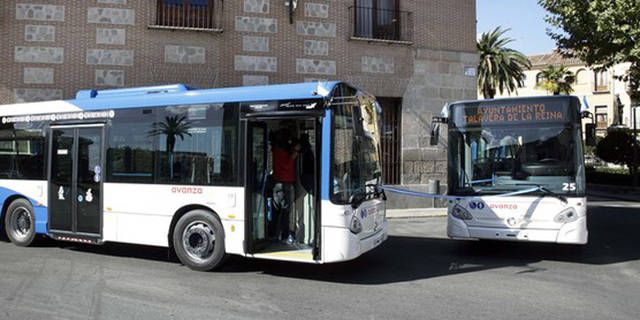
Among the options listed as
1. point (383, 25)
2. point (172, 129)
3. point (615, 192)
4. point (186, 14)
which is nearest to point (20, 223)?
point (172, 129)

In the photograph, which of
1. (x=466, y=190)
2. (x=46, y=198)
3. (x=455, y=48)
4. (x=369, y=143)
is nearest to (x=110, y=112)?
(x=46, y=198)

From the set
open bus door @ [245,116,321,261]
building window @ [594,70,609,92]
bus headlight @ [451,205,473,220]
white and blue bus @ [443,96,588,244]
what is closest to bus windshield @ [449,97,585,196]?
white and blue bus @ [443,96,588,244]

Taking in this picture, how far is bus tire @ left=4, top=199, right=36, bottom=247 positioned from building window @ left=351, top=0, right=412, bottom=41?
11.3 m

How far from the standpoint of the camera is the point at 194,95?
7832 millimetres

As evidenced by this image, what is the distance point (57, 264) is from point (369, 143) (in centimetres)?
513

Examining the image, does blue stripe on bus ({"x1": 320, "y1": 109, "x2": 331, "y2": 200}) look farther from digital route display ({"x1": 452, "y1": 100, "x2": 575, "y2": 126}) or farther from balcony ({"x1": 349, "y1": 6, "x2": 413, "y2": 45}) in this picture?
balcony ({"x1": 349, "y1": 6, "x2": 413, "y2": 45})

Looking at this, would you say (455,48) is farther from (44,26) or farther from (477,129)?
(44,26)

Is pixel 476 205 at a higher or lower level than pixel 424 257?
higher

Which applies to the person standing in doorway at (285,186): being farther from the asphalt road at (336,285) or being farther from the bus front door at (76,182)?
the bus front door at (76,182)

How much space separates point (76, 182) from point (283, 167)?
376 centimetres

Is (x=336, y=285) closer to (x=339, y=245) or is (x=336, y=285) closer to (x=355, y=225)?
(x=339, y=245)

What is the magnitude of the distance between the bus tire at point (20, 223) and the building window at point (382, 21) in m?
11.3

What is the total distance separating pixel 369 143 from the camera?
25.5 ft

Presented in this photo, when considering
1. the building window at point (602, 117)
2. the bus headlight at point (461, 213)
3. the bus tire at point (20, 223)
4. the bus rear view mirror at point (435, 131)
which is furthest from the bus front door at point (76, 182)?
the building window at point (602, 117)
